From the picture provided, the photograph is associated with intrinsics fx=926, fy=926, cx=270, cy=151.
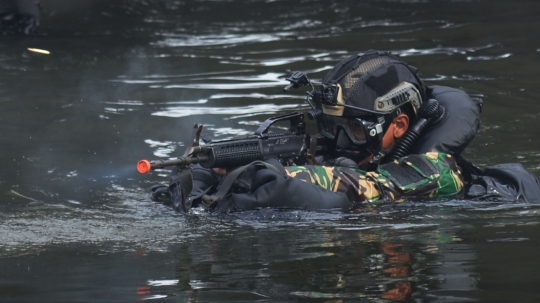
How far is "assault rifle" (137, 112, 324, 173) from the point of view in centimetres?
507

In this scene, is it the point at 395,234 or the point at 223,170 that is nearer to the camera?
the point at 395,234

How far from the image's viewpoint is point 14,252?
464 centimetres

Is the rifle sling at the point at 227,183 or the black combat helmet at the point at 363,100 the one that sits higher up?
the black combat helmet at the point at 363,100

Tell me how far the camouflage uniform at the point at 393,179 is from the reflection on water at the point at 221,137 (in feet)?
0.39

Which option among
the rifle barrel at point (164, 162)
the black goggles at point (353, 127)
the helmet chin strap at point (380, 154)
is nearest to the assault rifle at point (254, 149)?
the rifle barrel at point (164, 162)

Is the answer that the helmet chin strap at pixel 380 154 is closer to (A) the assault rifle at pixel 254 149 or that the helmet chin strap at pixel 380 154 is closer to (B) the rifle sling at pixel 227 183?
(A) the assault rifle at pixel 254 149

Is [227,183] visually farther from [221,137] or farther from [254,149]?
[221,137]

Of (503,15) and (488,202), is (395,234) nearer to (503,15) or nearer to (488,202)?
(488,202)

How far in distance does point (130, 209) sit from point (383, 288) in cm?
251

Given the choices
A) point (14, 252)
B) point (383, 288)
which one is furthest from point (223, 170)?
point (383, 288)

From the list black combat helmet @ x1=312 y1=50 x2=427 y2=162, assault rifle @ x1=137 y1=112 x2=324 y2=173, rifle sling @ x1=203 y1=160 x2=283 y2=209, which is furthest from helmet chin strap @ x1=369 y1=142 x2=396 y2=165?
rifle sling @ x1=203 y1=160 x2=283 y2=209

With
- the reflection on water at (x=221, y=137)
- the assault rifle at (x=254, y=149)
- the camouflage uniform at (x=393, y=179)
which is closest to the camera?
the reflection on water at (x=221, y=137)

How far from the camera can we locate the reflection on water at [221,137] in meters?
4.08

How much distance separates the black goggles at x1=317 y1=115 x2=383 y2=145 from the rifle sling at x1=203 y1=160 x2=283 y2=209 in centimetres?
62
